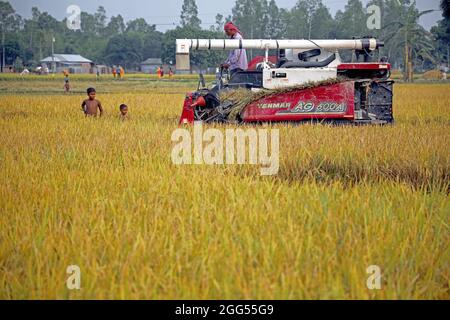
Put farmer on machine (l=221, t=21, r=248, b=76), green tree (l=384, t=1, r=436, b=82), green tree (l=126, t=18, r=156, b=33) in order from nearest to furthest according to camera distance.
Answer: farmer on machine (l=221, t=21, r=248, b=76) < green tree (l=384, t=1, r=436, b=82) < green tree (l=126, t=18, r=156, b=33)

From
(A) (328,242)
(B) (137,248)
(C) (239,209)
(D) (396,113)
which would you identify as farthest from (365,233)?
(D) (396,113)

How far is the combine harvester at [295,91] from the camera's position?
9.20m

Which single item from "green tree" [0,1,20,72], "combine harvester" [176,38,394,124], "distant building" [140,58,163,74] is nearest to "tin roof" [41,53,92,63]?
"green tree" [0,1,20,72]

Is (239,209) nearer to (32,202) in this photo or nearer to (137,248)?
(137,248)

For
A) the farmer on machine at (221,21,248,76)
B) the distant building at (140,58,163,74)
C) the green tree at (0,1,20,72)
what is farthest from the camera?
the distant building at (140,58,163,74)

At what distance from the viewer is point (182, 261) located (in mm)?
2936

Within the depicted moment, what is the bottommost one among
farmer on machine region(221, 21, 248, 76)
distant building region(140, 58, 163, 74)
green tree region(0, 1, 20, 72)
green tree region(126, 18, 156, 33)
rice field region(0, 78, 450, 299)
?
rice field region(0, 78, 450, 299)

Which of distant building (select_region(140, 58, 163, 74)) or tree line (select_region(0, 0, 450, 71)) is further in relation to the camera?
distant building (select_region(140, 58, 163, 74))

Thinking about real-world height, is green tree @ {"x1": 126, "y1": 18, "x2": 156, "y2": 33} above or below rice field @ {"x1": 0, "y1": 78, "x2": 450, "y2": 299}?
above

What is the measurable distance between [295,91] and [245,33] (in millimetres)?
42821

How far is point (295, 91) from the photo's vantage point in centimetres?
919

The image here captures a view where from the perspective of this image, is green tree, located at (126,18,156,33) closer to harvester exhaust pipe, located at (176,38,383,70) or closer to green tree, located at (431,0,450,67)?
green tree, located at (431,0,450,67)

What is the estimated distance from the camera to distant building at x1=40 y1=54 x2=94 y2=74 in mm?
82812

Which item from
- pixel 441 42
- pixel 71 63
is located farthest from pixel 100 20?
pixel 441 42
